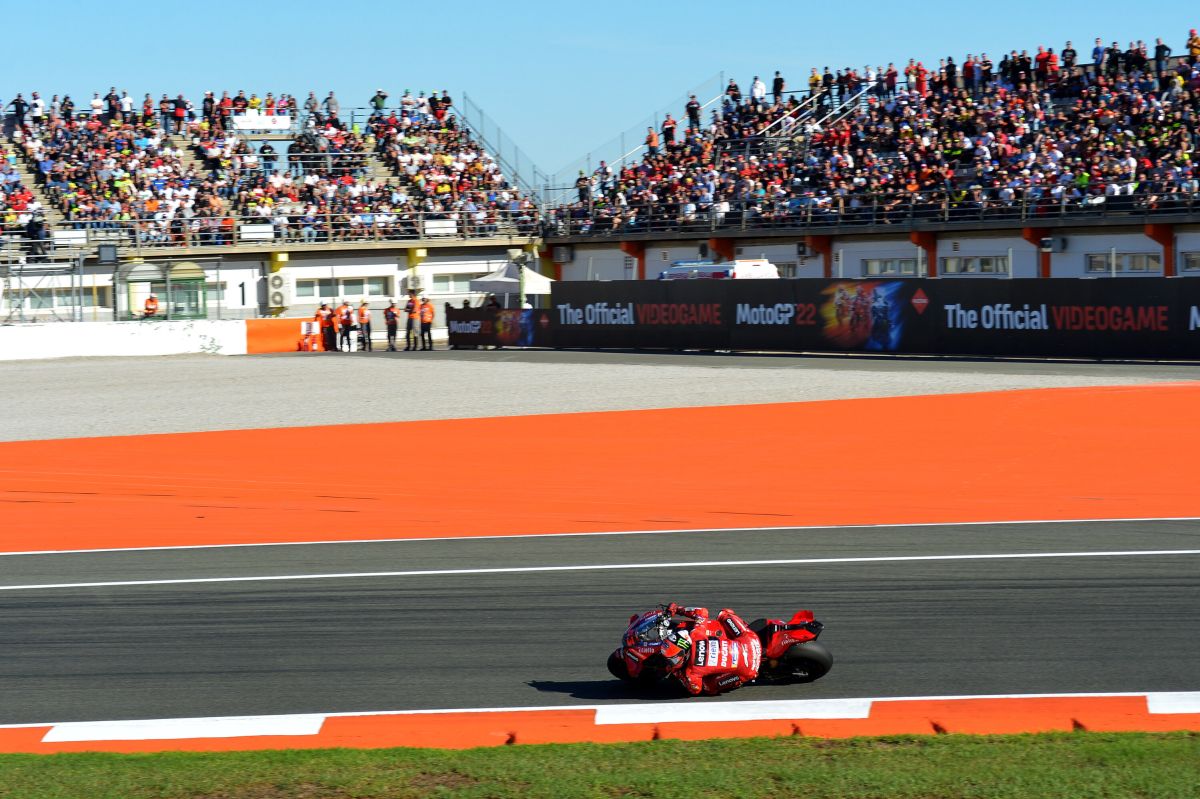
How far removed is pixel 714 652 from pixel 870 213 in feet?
132

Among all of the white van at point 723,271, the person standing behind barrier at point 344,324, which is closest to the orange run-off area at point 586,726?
the white van at point 723,271

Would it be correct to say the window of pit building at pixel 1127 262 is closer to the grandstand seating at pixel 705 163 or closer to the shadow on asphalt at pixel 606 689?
the grandstand seating at pixel 705 163

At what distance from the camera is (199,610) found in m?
9.88

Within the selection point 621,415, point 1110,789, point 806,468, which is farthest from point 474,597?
point 621,415

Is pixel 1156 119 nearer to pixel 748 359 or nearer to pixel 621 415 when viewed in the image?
pixel 748 359

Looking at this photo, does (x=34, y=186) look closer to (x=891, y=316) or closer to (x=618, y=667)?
(x=891, y=316)

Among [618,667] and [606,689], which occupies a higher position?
[618,667]

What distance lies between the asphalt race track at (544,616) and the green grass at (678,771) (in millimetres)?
1064

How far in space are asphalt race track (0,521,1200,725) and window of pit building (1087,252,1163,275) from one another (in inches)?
1182

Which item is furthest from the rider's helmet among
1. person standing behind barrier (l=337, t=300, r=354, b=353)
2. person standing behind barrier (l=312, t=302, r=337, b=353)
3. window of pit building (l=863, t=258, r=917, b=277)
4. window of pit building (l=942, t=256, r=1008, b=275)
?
window of pit building (l=863, t=258, r=917, b=277)

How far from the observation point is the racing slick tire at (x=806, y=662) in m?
7.67

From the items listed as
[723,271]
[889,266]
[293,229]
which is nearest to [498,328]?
[723,271]

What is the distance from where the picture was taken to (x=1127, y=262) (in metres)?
40.9

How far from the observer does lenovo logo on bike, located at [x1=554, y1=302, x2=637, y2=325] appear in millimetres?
39438
